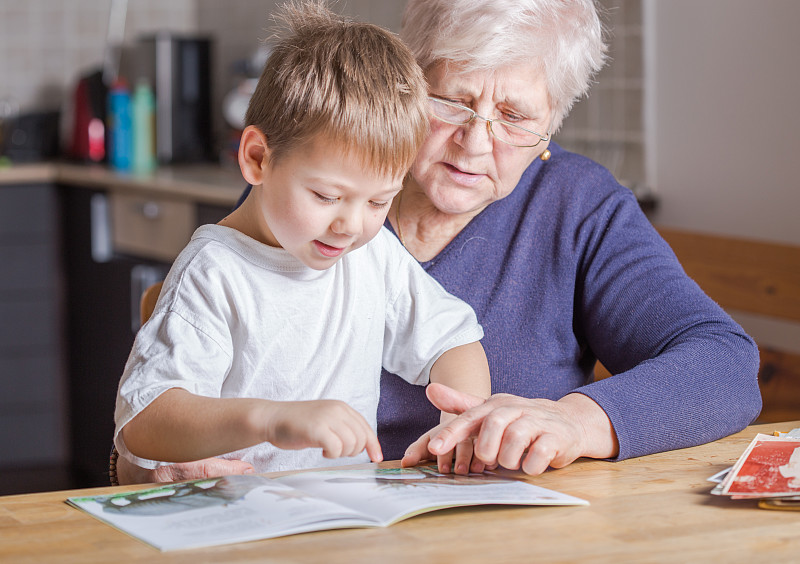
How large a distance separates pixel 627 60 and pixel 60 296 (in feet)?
6.87

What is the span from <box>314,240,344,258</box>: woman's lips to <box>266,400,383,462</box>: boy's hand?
0.22 meters

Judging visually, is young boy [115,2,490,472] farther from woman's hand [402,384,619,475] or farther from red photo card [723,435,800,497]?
red photo card [723,435,800,497]

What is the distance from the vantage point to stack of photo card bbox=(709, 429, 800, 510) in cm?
86

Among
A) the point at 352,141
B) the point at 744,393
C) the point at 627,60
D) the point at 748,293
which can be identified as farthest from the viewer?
the point at 627,60

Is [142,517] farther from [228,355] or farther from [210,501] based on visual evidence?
[228,355]

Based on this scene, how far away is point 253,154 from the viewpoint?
1.08m

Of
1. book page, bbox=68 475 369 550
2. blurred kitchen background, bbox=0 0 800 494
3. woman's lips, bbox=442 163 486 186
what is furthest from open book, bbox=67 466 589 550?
blurred kitchen background, bbox=0 0 800 494

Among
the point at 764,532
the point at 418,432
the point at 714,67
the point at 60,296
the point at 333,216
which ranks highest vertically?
the point at 714,67

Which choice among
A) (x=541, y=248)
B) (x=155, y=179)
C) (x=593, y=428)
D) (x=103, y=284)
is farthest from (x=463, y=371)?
(x=103, y=284)

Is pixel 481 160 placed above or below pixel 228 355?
above

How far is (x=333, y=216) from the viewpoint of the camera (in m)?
1.02

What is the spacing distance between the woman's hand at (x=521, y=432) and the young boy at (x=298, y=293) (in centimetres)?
3

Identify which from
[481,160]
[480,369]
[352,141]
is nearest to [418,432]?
[480,369]

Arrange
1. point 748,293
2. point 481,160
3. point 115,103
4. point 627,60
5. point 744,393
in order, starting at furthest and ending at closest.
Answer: point 115,103 → point 627,60 → point 748,293 → point 481,160 → point 744,393
